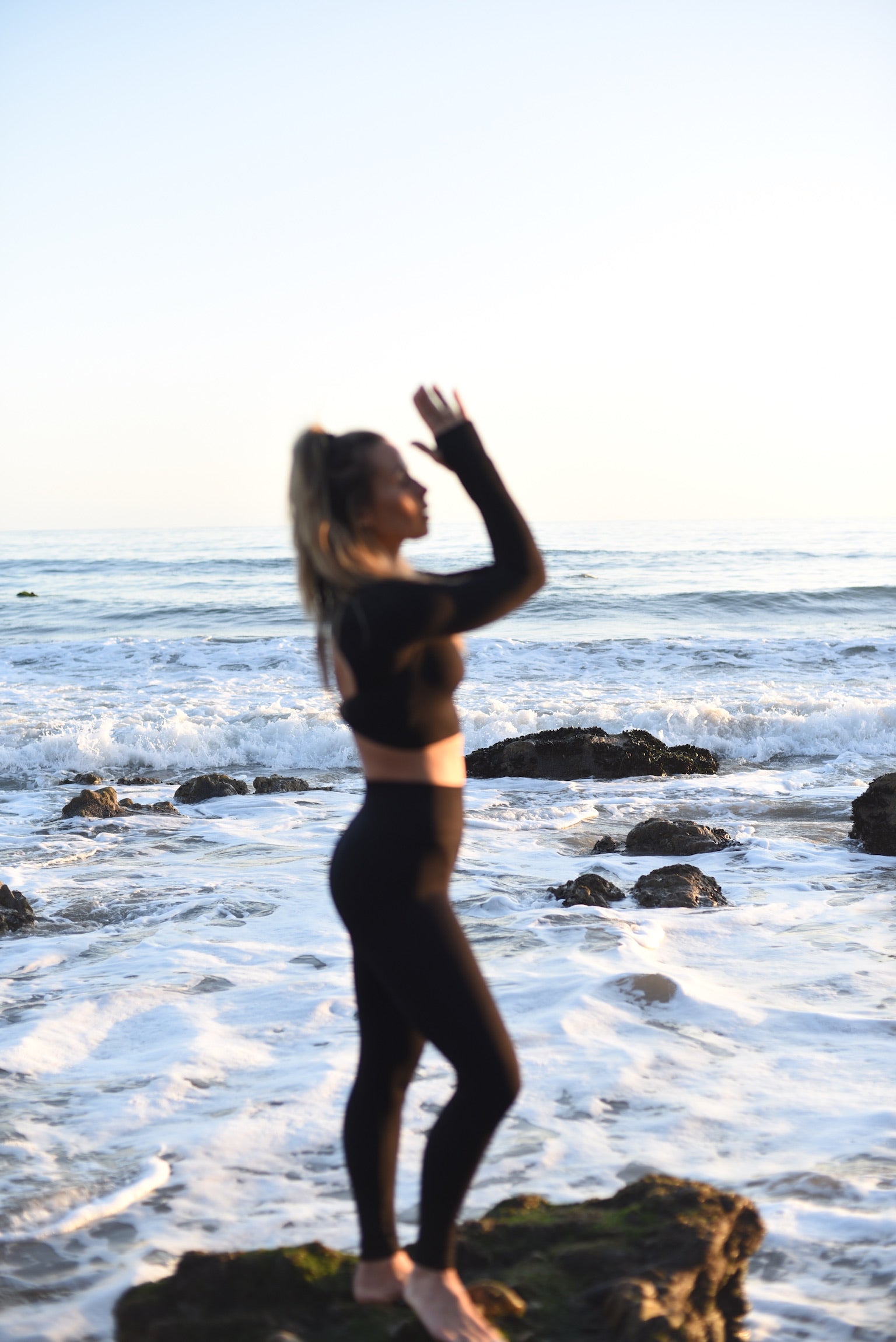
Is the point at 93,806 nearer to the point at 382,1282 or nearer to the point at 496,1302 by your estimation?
the point at 382,1282

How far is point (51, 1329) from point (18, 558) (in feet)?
167

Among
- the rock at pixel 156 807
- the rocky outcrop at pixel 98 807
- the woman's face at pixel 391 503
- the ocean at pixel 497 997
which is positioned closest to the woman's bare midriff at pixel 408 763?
the woman's face at pixel 391 503

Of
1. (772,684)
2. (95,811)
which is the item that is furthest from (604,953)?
(772,684)

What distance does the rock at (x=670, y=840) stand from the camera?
8234mm

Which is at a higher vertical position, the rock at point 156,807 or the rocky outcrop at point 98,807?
the rocky outcrop at point 98,807

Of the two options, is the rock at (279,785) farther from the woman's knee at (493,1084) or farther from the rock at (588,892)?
the woman's knee at (493,1084)

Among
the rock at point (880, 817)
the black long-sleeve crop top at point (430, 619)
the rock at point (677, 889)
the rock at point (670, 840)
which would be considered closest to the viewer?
the black long-sleeve crop top at point (430, 619)

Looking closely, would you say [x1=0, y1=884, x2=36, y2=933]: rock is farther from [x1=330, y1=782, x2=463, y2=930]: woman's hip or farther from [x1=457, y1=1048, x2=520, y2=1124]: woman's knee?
[x1=457, y1=1048, x2=520, y2=1124]: woman's knee

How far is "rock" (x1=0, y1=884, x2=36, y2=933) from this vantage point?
652 centimetres

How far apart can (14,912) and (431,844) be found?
5.07 m

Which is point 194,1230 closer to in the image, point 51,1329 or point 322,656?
point 51,1329

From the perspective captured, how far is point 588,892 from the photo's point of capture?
6887mm

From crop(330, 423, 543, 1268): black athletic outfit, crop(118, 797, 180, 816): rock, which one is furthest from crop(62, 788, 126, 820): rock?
crop(330, 423, 543, 1268): black athletic outfit

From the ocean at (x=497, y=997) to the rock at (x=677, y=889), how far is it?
170mm
